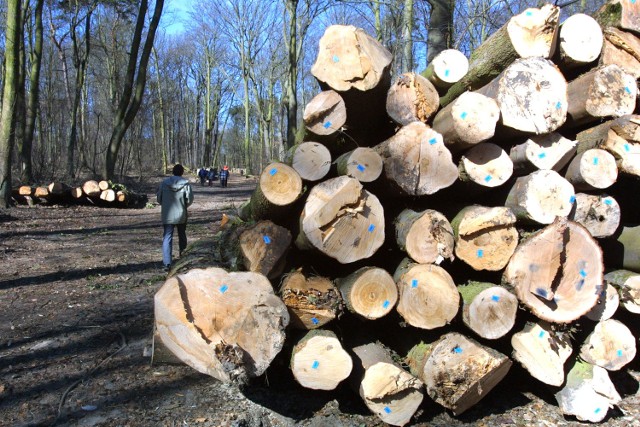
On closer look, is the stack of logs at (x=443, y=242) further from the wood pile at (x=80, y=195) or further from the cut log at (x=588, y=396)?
the wood pile at (x=80, y=195)

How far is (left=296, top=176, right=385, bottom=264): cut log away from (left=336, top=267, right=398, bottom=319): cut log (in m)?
0.14

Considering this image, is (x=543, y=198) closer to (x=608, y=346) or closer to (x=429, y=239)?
(x=429, y=239)

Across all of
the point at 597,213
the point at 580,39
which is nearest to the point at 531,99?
the point at 580,39

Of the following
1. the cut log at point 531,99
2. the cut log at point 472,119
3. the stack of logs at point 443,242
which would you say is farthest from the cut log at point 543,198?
the cut log at point 472,119

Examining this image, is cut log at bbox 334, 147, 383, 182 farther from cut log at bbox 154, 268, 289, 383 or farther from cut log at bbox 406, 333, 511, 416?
cut log at bbox 406, 333, 511, 416

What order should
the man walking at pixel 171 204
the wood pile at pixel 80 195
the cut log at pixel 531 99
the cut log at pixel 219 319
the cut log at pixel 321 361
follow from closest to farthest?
the cut log at pixel 219 319, the cut log at pixel 321 361, the cut log at pixel 531 99, the man walking at pixel 171 204, the wood pile at pixel 80 195

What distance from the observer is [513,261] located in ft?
11.3

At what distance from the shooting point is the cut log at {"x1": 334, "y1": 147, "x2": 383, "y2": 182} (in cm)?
356

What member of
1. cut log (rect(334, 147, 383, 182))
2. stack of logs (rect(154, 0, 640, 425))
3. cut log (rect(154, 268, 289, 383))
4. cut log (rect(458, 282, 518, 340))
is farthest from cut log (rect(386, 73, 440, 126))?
cut log (rect(154, 268, 289, 383))

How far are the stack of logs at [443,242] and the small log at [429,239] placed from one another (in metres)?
0.01

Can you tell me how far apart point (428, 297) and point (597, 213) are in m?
1.60

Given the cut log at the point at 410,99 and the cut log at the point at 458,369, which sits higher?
the cut log at the point at 410,99

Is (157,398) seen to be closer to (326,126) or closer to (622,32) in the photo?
(326,126)

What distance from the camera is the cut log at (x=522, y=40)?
372cm
